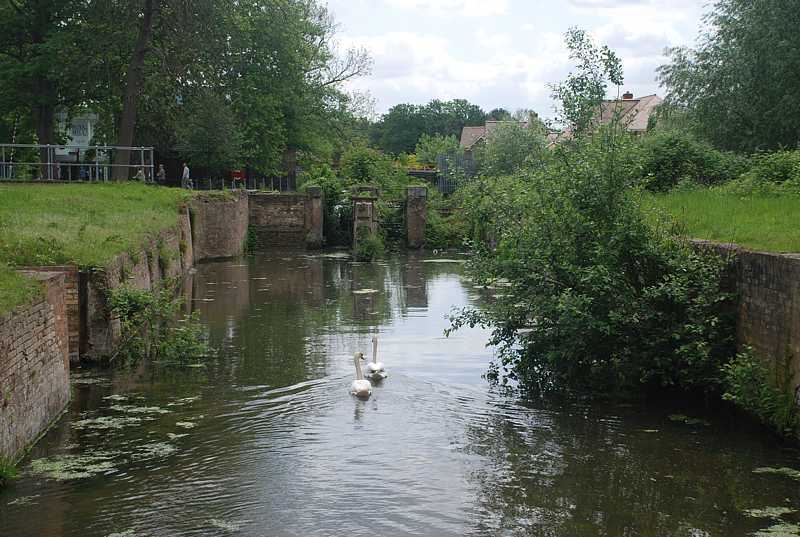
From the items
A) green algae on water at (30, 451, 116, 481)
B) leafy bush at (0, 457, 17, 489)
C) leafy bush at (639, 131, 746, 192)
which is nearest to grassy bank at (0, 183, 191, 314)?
leafy bush at (0, 457, 17, 489)

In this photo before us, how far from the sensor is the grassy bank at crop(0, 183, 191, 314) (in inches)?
516

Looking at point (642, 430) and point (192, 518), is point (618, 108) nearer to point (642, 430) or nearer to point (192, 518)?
point (642, 430)

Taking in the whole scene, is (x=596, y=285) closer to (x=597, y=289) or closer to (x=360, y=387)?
(x=597, y=289)

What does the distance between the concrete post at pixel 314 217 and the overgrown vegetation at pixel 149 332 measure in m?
24.0

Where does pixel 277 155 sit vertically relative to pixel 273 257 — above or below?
above

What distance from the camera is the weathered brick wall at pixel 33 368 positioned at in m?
8.72

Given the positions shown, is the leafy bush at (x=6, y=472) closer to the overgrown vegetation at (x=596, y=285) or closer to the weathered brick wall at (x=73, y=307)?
the weathered brick wall at (x=73, y=307)

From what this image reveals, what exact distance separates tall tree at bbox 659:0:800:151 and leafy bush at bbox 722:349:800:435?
53.2ft

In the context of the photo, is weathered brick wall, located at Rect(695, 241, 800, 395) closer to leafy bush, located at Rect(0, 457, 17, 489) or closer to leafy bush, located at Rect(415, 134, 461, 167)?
leafy bush, located at Rect(0, 457, 17, 489)

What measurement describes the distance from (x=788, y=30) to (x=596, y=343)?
715 inches

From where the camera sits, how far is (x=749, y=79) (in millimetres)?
27328

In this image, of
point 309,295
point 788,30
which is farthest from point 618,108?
point 788,30

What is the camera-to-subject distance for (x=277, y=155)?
48.6m

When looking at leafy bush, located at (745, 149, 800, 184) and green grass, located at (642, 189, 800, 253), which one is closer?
green grass, located at (642, 189, 800, 253)
